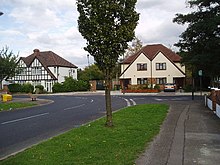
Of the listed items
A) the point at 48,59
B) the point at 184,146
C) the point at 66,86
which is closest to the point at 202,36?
the point at 184,146

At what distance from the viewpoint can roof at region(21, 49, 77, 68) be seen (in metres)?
68.9

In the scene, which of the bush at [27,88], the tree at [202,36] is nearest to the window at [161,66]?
the bush at [27,88]

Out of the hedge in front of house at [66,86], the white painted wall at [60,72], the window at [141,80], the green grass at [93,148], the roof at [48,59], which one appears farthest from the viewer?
the roof at [48,59]

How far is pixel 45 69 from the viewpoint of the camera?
68438mm

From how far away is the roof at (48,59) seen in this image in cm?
6888

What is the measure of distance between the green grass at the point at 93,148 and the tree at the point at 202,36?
16926 mm

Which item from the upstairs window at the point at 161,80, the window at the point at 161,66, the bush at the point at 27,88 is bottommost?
the bush at the point at 27,88

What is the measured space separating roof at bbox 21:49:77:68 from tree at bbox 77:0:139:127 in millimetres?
57150

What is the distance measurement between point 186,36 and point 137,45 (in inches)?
2014

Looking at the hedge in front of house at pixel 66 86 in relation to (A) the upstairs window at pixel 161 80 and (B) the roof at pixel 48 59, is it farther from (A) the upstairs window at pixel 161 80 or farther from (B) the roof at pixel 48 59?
(A) the upstairs window at pixel 161 80

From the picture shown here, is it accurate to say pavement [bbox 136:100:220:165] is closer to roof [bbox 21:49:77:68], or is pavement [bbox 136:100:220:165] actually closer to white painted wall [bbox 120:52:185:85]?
white painted wall [bbox 120:52:185:85]

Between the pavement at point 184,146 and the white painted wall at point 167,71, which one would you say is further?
the white painted wall at point 167,71

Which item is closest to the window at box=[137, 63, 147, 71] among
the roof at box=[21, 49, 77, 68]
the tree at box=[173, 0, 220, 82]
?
the roof at box=[21, 49, 77, 68]

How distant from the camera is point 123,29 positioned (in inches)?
463
